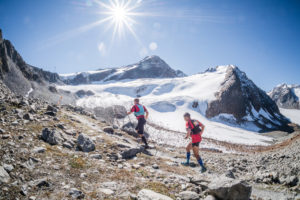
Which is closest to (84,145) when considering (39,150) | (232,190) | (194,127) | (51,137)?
Result: (51,137)

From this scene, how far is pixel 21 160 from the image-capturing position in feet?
14.4

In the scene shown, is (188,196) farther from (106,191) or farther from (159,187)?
(106,191)

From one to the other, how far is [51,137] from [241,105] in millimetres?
92449

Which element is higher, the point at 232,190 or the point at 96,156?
the point at 232,190

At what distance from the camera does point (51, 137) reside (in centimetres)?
661

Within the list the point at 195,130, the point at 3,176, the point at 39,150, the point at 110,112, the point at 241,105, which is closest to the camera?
the point at 3,176

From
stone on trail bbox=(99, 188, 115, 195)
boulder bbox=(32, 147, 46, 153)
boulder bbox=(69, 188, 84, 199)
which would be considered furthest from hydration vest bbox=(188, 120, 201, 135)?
boulder bbox=(32, 147, 46, 153)

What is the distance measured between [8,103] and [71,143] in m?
6.47

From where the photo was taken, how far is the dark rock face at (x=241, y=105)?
7419 centimetres

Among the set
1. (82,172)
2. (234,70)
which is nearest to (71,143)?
(82,172)

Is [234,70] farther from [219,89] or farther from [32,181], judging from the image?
[32,181]

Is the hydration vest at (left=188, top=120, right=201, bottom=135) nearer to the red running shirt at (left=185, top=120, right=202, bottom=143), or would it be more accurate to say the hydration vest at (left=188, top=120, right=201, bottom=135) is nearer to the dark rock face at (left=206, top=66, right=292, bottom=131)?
the red running shirt at (left=185, top=120, right=202, bottom=143)

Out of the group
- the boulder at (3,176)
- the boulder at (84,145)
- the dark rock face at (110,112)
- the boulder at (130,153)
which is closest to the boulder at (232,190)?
the boulder at (130,153)

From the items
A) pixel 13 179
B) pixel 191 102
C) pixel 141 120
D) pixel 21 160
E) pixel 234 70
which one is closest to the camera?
pixel 13 179
